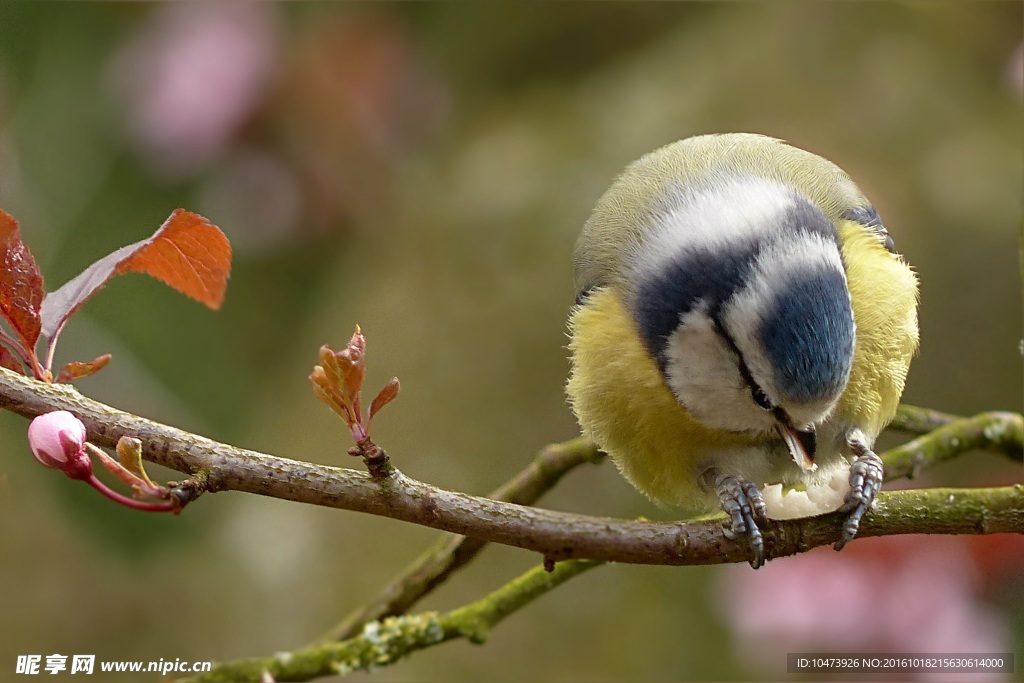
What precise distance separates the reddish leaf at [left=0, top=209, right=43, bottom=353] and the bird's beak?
57 centimetres

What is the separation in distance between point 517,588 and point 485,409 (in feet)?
3.74

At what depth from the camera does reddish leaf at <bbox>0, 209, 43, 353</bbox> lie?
Result: 0.61 meters

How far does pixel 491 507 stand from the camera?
63 cm

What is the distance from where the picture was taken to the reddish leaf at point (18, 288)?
607 millimetres

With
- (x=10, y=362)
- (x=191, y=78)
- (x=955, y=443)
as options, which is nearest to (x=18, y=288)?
(x=10, y=362)

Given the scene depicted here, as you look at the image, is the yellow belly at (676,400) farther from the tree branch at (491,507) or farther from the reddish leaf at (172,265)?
the reddish leaf at (172,265)

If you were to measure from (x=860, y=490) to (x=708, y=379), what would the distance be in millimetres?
154

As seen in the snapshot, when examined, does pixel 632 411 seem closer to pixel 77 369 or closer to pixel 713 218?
pixel 713 218

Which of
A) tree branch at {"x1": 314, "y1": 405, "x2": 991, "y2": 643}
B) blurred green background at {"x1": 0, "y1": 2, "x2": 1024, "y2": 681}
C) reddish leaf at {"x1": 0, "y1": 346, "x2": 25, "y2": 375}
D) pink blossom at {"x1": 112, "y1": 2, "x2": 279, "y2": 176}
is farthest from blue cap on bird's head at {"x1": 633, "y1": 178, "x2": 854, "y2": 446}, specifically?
pink blossom at {"x1": 112, "y1": 2, "x2": 279, "y2": 176}

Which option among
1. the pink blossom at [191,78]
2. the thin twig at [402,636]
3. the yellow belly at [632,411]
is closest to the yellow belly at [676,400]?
the yellow belly at [632,411]

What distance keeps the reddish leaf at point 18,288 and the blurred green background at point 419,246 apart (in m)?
1.13

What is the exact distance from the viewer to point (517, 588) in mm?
837

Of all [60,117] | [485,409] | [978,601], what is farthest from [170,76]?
[978,601]

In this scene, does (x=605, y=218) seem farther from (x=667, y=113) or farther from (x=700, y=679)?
(x=667, y=113)
